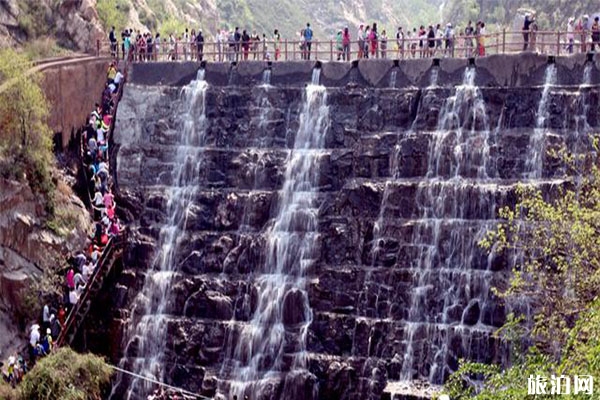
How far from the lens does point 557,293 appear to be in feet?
101

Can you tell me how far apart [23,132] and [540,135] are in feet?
60.3

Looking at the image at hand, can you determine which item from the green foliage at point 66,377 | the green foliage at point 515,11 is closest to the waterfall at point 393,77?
the green foliage at point 66,377

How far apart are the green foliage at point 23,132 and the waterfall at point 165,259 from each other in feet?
14.8

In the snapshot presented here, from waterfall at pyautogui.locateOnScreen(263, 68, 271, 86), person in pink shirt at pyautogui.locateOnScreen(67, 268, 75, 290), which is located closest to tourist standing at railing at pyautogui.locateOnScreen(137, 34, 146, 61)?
waterfall at pyautogui.locateOnScreen(263, 68, 271, 86)

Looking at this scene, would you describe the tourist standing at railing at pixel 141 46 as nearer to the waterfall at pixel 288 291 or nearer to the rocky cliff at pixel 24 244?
the rocky cliff at pixel 24 244

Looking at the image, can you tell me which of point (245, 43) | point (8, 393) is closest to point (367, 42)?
point (245, 43)

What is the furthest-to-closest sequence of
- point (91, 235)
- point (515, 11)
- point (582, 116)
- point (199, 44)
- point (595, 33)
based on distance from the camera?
point (515, 11) < point (199, 44) < point (91, 235) < point (595, 33) < point (582, 116)

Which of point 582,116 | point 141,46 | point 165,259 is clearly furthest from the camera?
point 141,46

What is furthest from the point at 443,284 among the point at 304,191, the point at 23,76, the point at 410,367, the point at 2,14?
the point at 2,14

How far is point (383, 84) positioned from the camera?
42.9 metres

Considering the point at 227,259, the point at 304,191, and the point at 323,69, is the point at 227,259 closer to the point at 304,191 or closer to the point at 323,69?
the point at 304,191

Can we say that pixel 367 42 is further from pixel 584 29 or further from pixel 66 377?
pixel 66 377

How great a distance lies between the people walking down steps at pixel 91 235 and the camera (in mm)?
37906

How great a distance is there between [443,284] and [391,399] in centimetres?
444
